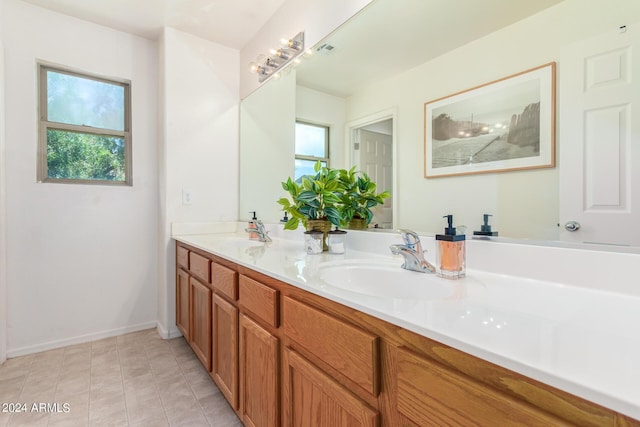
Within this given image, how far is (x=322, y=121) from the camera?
1.74 metres

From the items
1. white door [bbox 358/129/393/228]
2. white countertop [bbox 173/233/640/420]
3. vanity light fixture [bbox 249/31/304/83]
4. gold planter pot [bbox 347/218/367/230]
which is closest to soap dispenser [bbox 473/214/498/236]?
white countertop [bbox 173/233/640/420]

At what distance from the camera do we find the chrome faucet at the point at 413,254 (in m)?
0.99

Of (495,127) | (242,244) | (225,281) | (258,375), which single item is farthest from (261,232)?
(495,127)

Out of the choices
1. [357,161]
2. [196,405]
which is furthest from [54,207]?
[357,161]

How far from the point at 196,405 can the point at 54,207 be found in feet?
5.66

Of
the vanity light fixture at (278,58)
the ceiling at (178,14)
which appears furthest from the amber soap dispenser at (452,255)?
the ceiling at (178,14)

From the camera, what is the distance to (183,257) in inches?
83.0

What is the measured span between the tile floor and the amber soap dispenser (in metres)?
1.20

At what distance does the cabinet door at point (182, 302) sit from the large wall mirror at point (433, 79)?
3.60 ft

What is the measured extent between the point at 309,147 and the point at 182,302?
1394 mm

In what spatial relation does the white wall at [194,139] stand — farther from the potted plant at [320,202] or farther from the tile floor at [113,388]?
the potted plant at [320,202]

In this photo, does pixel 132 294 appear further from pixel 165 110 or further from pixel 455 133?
pixel 455 133

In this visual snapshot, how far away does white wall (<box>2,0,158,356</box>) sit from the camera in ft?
6.69

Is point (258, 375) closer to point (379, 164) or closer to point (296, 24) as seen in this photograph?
point (379, 164)
